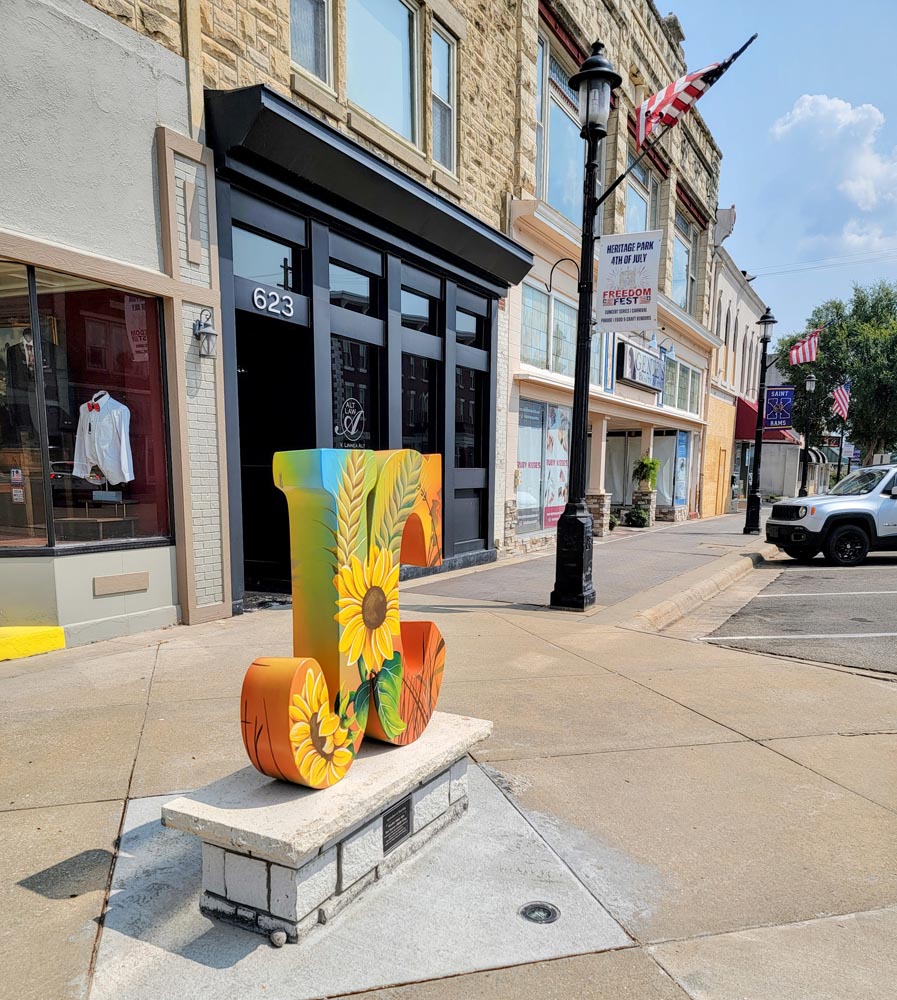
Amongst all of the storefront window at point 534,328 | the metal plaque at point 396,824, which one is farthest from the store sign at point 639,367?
the metal plaque at point 396,824

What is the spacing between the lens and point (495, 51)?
11203 millimetres

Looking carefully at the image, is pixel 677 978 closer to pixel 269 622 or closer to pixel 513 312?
pixel 269 622

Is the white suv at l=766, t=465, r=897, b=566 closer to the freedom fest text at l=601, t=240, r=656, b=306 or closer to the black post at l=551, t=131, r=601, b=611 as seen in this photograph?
the freedom fest text at l=601, t=240, r=656, b=306

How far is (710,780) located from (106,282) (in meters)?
6.11

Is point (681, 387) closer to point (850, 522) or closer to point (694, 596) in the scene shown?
point (850, 522)

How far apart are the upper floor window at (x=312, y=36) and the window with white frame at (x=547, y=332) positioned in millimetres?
5952

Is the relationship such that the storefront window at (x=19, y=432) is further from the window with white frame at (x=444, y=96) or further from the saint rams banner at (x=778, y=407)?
the saint rams banner at (x=778, y=407)

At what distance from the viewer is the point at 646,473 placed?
2034cm

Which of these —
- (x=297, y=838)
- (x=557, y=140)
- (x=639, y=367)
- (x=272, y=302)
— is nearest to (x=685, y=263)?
(x=639, y=367)

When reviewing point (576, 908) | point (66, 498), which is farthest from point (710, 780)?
point (66, 498)

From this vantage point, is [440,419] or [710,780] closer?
[710,780]

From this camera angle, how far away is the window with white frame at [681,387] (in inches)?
857

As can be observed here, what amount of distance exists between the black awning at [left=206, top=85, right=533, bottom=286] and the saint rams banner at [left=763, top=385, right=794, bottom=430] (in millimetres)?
13552

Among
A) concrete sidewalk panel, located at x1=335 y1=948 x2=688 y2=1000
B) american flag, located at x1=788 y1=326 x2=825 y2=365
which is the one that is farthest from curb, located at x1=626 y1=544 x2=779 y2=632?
american flag, located at x1=788 y1=326 x2=825 y2=365
